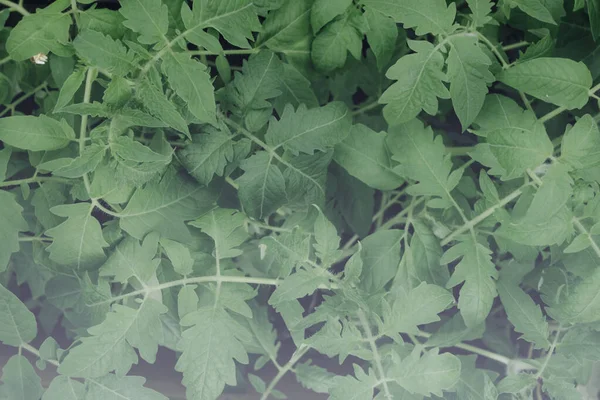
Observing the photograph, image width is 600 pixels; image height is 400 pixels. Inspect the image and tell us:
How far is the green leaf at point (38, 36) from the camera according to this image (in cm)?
66

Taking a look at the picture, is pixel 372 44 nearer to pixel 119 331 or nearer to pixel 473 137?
pixel 473 137

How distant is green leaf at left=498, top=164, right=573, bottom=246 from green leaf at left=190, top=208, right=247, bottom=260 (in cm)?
33

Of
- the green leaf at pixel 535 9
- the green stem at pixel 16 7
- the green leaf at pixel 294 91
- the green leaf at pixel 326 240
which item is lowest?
the green leaf at pixel 326 240

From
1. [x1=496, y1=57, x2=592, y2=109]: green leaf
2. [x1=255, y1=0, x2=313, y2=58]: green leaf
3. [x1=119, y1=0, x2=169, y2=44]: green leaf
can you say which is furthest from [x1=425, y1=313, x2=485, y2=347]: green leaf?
[x1=119, y1=0, x2=169, y2=44]: green leaf

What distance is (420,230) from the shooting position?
73cm

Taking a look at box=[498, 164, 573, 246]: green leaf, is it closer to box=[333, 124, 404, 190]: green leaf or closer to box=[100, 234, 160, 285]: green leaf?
box=[333, 124, 404, 190]: green leaf

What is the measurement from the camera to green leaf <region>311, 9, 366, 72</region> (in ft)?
2.27

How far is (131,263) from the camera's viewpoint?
717mm

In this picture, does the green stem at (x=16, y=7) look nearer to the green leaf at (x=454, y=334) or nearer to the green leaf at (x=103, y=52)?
the green leaf at (x=103, y=52)

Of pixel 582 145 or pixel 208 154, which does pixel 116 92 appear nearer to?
pixel 208 154

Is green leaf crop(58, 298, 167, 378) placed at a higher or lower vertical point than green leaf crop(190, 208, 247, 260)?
lower

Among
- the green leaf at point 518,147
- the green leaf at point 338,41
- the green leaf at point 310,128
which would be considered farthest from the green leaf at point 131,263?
the green leaf at point 518,147

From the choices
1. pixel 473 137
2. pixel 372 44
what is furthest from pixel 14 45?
pixel 473 137

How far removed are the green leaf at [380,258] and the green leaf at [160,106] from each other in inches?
11.2
